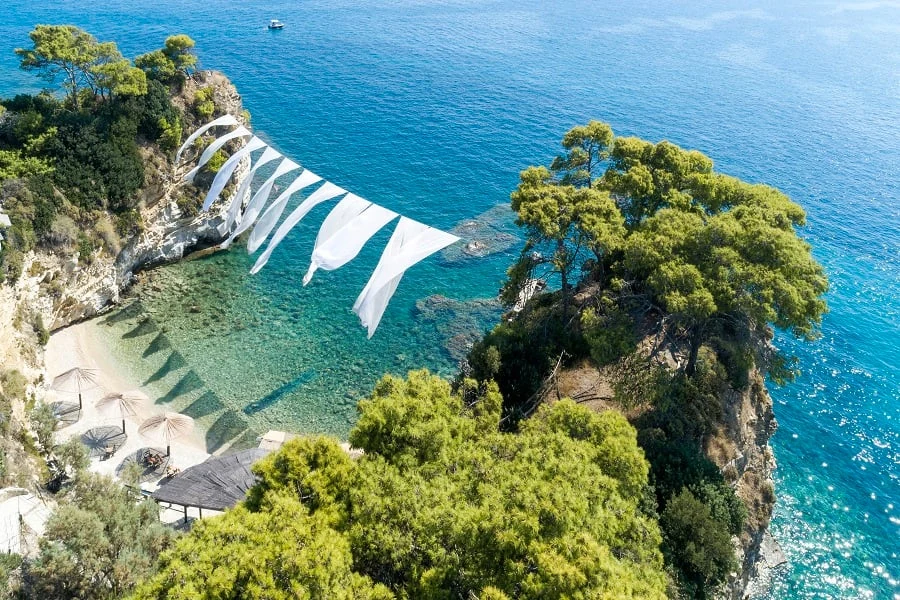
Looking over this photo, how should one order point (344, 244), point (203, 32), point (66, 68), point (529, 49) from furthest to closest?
1. point (529, 49)
2. point (203, 32)
3. point (66, 68)
4. point (344, 244)

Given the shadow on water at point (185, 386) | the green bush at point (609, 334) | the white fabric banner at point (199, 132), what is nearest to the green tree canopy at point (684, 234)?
the green bush at point (609, 334)

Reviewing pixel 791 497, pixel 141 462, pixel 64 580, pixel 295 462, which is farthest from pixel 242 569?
pixel 791 497

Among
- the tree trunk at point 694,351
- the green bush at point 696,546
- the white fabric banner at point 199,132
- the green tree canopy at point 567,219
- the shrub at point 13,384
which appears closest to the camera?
the green bush at point 696,546

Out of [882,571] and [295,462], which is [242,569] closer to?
[295,462]

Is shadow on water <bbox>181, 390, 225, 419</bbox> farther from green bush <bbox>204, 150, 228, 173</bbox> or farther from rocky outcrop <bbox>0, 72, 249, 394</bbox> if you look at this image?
green bush <bbox>204, 150, 228, 173</bbox>

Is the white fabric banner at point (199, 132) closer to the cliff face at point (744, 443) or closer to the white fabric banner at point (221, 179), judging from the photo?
the white fabric banner at point (221, 179)

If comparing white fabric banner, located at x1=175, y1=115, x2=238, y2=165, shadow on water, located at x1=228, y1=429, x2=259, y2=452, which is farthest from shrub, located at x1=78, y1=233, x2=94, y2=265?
shadow on water, located at x1=228, y1=429, x2=259, y2=452
